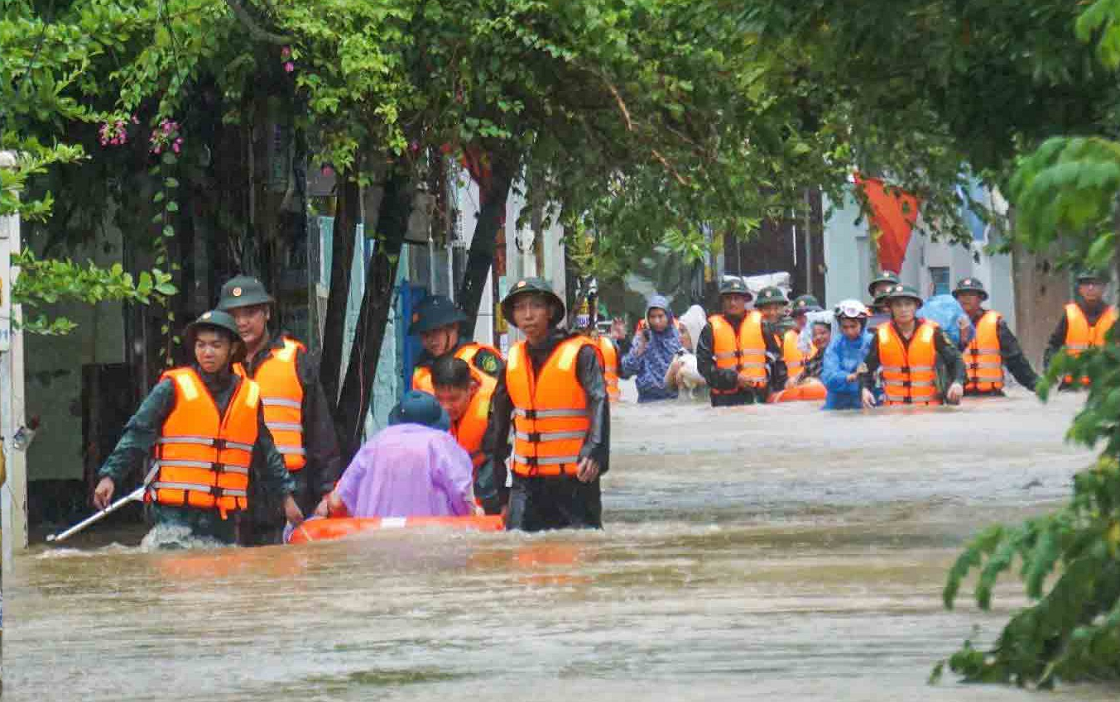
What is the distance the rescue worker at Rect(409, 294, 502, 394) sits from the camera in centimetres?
1564

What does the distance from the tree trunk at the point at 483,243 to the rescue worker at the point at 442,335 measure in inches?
113

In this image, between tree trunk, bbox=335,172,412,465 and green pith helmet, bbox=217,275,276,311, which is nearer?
green pith helmet, bbox=217,275,276,311

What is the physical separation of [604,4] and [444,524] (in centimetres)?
328

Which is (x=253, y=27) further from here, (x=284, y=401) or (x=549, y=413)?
(x=549, y=413)

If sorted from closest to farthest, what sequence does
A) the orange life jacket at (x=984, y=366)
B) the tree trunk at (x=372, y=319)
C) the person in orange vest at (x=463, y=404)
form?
the person in orange vest at (x=463, y=404)
the tree trunk at (x=372, y=319)
the orange life jacket at (x=984, y=366)

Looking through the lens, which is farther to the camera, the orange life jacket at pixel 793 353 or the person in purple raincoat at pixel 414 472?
the orange life jacket at pixel 793 353

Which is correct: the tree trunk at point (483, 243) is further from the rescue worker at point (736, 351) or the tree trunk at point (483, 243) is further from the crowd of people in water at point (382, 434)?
the rescue worker at point (736, 351)

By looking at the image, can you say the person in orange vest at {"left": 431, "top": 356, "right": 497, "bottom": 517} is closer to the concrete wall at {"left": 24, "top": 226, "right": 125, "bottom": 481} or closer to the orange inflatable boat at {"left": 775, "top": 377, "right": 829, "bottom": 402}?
the concrete wall at {"left": 24, "top": 226, "right": 125, "bottom": 481}

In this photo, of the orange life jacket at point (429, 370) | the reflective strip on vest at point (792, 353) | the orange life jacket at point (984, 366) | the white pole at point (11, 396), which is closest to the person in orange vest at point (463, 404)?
the orange life jacket at point (429, 370)

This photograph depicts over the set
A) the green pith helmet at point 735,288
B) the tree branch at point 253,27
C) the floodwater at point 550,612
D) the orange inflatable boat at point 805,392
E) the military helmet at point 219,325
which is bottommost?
the floodwater at point 550,612

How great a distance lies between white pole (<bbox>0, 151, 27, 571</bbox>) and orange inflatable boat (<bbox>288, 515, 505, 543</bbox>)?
150 cm

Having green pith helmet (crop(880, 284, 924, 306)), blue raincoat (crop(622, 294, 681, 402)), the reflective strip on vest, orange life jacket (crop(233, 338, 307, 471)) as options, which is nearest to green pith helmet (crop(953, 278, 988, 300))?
green pith helmet (crop(880, 284, 924, 306))

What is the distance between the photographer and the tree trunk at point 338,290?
17.6 m

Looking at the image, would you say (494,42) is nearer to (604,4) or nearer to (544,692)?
(604,4)
